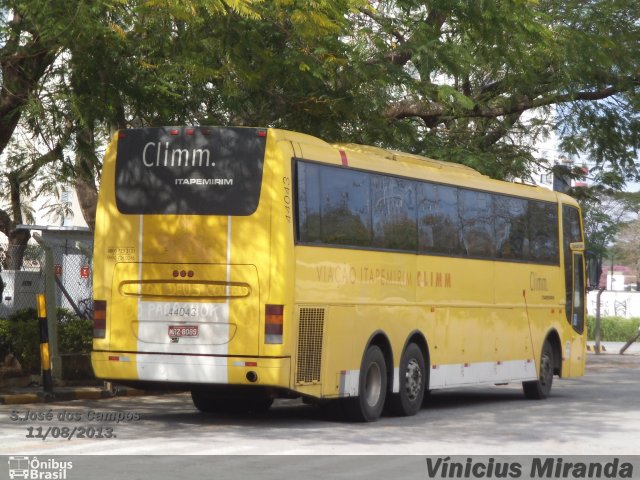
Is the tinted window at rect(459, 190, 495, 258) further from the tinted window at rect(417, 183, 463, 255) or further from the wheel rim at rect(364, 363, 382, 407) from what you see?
the wheel rim at rect(364, 363, 382, 407)

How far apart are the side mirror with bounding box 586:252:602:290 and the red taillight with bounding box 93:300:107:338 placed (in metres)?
10.9

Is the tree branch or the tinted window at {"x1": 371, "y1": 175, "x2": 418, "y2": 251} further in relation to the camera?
the tree branch

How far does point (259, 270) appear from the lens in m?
A: 14.8

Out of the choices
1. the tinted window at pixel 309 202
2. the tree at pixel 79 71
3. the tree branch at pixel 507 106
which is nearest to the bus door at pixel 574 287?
the tree branch at pixel 507 106

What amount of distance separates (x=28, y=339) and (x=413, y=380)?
19.8ft

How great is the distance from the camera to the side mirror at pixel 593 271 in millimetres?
23628

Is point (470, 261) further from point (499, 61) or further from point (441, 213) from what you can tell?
point (499, 61)

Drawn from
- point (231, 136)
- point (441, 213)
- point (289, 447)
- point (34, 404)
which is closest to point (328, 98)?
point (441, 213)

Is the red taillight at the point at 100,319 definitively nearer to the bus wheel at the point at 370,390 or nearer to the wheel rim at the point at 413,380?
the bus wheel at the point at 370,390

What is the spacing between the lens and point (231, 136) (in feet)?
49.9

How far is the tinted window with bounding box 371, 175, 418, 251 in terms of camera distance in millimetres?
16844

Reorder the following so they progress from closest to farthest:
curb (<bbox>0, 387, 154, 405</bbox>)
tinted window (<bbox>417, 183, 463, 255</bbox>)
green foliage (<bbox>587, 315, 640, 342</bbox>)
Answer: curb (<bbox>0, 387, 154, 405</bbox>), tinted window (<bbox>417, 183, 463, 255</bbox>), green foliage (<bbox>587, 315, 640, 342</bbox>)

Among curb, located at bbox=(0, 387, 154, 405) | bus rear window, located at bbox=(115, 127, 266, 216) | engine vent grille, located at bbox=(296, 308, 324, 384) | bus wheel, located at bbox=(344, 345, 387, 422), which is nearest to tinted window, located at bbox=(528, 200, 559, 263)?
bus wheel, located at bbox=(344, 345, 387, 422)
